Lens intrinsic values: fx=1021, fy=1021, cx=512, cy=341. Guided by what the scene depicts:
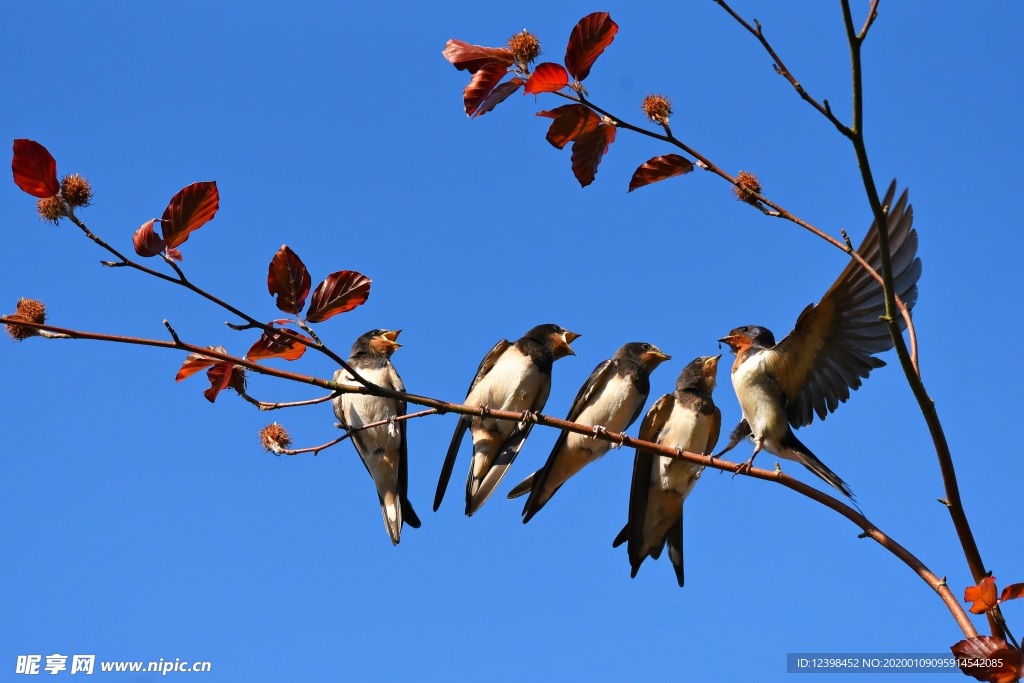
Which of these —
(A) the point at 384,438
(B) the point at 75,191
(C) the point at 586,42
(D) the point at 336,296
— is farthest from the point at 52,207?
(A) the point at 384,438

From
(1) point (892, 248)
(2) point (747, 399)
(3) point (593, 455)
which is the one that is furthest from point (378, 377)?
(1) point (892, 248)

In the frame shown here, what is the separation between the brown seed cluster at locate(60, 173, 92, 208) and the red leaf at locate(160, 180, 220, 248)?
18cm

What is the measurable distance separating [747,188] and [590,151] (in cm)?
40

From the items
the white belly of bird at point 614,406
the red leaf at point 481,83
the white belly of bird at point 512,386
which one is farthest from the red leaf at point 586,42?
the white belly of bird at point 512,386

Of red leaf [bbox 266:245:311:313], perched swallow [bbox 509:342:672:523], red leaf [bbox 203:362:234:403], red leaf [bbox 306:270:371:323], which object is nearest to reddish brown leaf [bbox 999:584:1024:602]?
red leaf [bbox 306:270:371:323]

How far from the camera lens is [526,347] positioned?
541cm

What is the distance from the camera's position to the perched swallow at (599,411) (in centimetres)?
485

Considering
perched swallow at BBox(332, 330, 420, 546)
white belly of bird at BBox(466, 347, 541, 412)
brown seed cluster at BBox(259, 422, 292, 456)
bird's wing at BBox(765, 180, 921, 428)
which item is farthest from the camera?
perched swallow at BBox(332, 330, 420, 546)

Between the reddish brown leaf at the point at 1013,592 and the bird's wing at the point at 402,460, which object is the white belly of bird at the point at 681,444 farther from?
the reddish brown leaf at the point at 1013,592

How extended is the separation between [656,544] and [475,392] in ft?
4.24

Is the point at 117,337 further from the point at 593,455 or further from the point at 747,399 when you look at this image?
the point at 593,455

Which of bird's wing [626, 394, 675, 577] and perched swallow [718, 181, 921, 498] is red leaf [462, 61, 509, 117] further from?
bird's wing [626, 394, 675, 577]

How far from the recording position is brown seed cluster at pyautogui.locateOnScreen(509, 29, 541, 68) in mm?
2535

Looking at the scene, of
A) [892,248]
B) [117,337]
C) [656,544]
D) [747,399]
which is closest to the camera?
[117,337]
